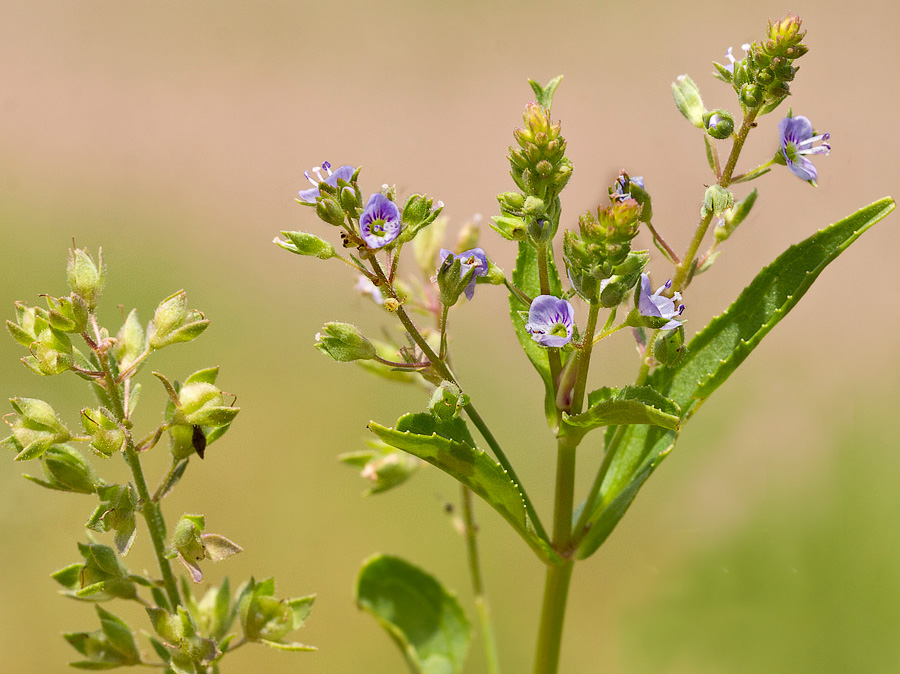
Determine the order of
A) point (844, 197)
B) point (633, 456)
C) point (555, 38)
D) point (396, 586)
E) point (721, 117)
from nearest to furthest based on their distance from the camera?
point (721, 117)
point (633, 456)
point (396, 586)
point (844, 197)
point (555, 38)

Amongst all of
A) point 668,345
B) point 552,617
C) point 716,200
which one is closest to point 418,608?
point 552,617

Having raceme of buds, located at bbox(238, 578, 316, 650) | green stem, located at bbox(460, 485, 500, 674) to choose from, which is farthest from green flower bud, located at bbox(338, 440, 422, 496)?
raceme of buds, located at bbox(238, 578, 316, 650)

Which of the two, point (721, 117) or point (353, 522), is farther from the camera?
point (353, 522)

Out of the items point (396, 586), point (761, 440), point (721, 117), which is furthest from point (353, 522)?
point (721, 117)

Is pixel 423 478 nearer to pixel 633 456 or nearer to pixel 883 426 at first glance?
pixel 883 426

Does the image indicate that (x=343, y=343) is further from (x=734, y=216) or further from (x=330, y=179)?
(x=734, y=216)

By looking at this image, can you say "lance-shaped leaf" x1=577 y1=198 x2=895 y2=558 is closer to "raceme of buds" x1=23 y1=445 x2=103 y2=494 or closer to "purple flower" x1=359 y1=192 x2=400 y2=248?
"purple flower" x1=359 y1=192 x2=400 y2=248

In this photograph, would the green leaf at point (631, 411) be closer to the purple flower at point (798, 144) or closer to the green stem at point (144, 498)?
the purple flower at point (798, 144)
